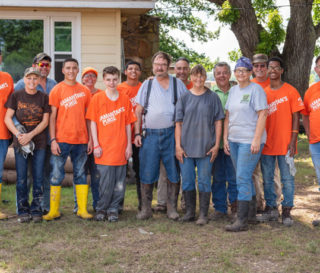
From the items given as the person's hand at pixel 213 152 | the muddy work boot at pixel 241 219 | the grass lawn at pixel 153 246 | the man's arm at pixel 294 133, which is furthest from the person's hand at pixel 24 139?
the man's arm at pixel 294 133

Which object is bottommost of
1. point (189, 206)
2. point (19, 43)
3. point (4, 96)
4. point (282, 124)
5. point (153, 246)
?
point (153, 246)

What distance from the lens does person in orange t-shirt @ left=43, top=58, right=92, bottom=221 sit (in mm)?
5395

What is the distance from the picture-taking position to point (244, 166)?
5020mm

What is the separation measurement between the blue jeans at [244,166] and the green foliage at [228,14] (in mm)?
7836

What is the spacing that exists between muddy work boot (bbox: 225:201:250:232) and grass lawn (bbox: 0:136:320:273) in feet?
0.35

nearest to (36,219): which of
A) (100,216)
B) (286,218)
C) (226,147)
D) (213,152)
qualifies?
(100,216)

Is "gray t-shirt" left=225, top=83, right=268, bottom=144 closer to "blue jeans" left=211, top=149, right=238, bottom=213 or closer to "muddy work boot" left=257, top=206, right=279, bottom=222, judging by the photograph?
"blue jeans" left=211, top=149, right=238, bottom=213

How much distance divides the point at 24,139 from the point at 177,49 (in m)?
20.7

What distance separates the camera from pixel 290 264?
13.5 ft

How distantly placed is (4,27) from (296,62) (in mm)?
7624

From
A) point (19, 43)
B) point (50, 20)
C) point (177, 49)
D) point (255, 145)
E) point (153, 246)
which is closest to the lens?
point (153, 246)

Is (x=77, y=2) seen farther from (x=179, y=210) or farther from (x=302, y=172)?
(x=302, y=172)

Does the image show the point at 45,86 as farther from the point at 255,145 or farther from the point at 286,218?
the point at 286,218

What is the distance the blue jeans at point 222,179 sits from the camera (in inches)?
221
